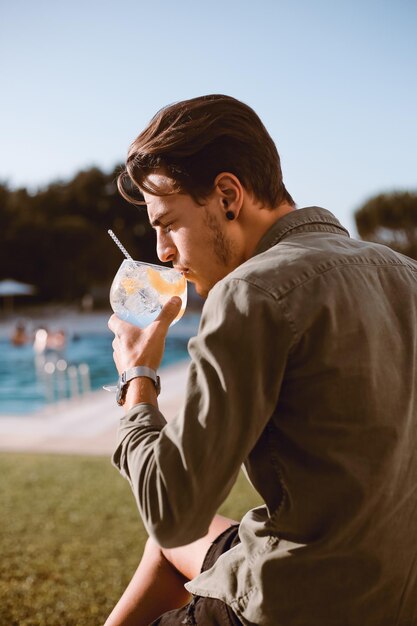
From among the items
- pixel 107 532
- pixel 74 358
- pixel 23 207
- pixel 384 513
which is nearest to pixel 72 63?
pixel 107 532

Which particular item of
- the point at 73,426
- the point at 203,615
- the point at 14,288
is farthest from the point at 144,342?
the point at 14,288

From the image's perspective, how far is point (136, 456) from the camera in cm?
107

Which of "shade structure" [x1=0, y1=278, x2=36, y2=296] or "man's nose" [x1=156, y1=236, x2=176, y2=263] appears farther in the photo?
"shade structure" [x1=0, y1=278, x2=36, y2=296]

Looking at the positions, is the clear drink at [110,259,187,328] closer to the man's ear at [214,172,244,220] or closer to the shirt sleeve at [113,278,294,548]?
the man's ear at [214,172,244,220]

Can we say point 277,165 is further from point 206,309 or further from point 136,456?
point 136,456

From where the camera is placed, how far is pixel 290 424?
1.04 m

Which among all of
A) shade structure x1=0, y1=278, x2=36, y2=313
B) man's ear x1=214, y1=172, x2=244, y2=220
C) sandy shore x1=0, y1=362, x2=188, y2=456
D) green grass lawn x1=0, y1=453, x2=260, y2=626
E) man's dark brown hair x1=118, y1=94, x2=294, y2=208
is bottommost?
shade structure x1=0, y1=278, x2=36, y2=313

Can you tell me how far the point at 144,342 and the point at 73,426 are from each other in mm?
5986

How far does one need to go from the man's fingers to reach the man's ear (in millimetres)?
209

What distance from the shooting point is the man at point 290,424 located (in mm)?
984

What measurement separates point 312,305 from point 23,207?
35.7m

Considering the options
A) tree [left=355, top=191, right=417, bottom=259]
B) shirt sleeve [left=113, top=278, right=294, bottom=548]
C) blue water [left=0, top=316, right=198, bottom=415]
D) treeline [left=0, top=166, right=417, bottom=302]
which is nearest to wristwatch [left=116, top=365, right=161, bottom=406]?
shirt sleeve [left=113, top=278, right=294, bottom=548]

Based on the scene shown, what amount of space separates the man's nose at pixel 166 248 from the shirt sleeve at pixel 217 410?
39 centimetres

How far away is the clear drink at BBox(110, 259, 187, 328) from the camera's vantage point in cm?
157
